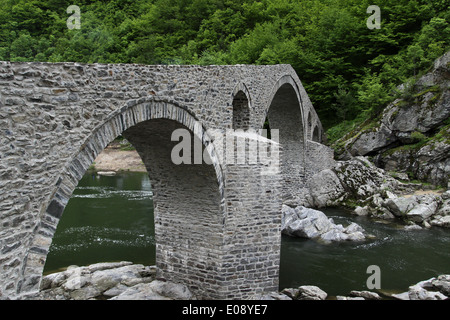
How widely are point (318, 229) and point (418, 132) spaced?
24.6 feet

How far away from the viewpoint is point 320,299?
26.0 ft

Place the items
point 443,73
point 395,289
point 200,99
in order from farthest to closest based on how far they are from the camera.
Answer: point 443,73, point 395,289, point 200,99

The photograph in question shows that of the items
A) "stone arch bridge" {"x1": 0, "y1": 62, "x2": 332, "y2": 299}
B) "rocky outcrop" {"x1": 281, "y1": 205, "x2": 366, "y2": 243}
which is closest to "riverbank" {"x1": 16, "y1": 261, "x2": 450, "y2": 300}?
"stone arch bridge" {"x1": 0, "y1": 62, "x2": 332, "y2": 299}

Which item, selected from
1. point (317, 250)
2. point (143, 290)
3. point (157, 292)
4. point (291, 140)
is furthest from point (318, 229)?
point (291, 140)

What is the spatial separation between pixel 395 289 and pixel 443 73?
38.7ft

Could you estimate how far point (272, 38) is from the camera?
24.5m

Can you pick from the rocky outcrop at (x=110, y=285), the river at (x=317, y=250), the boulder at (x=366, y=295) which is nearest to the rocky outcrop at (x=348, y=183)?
the river at (x=317, y=250)

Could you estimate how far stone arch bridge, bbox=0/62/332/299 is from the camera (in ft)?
13.2

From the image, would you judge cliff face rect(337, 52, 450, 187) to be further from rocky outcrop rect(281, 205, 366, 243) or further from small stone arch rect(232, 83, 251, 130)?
small stone arch rect(232, 83, 251, 130)

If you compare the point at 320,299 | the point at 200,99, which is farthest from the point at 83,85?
the point at 320,299

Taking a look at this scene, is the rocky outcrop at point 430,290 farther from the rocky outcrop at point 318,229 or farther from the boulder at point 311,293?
the rocky outcrop at point 318,229

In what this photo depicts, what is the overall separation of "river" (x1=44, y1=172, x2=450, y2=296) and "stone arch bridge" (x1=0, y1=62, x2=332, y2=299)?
74.2 inches

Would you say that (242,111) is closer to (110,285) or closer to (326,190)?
(110,285)

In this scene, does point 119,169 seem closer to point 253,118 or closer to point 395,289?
point 253,118
